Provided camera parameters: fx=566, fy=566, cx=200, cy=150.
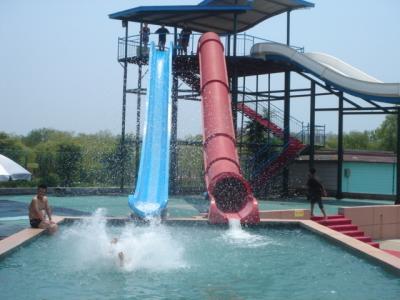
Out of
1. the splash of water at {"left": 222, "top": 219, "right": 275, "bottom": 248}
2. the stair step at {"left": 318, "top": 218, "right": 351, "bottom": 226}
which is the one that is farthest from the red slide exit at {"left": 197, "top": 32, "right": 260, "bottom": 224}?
the stair step at {"left": 318, "top": 218, "right": 351, "bottom": 226}

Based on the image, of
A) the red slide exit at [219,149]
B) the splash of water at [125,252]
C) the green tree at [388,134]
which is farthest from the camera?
the green tree at [388,134]

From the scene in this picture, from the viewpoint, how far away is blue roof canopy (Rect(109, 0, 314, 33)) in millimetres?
20688

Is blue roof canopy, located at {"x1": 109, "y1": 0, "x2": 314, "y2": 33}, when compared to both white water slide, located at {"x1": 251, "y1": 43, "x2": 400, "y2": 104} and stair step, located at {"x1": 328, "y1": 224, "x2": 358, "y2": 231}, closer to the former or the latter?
white water slide, located at {"x1": 251, "y1": 43, "x2": 400, "y2": 104}

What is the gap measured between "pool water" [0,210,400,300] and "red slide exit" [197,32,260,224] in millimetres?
2411

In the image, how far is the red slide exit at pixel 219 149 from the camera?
1324 centimetres

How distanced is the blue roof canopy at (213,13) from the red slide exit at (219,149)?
1.50m

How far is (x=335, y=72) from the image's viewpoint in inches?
814

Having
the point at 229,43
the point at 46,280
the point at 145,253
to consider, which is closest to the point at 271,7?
the point at 229,43

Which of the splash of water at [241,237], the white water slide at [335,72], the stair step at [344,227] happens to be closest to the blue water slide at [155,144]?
the splash of water at [241,237]

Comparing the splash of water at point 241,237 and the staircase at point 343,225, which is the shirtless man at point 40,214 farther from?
the staircase at point 343,225

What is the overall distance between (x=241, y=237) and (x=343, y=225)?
5.01 meters

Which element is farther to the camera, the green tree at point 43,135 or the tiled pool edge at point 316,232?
the green tree at point 43,135

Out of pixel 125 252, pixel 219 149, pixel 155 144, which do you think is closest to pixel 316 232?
pixel 125 252

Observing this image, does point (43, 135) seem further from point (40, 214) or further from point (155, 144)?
point (40, 214)
